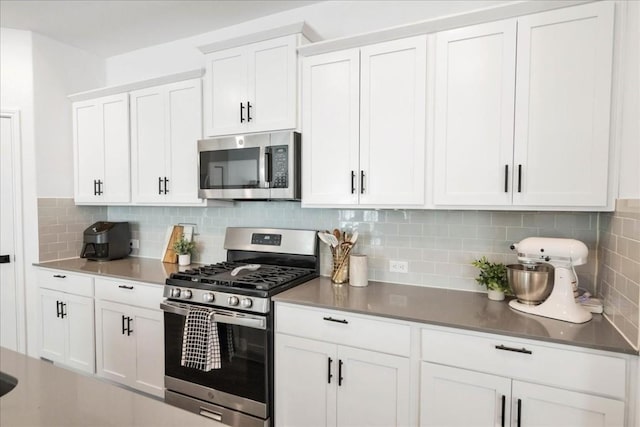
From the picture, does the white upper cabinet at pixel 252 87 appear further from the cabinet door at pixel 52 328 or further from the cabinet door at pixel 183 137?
the cabinet door at pixel 52 328

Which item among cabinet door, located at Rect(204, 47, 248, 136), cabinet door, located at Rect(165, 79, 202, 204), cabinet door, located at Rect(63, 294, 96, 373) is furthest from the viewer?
cabinet door, located at Rect(63, 294, 96, 373)

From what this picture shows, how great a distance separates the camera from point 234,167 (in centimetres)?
249

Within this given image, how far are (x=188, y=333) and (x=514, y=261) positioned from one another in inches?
75.9

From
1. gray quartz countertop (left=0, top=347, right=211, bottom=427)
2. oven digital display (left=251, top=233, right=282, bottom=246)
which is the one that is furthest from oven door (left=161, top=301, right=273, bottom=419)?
gray quartz countertop (left=0, top=347, right=211, bottom=427)

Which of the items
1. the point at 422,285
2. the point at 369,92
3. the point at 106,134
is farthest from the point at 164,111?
the point at 422,285

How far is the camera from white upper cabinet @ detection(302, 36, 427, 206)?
201 cm

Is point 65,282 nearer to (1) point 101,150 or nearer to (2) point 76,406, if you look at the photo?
(1) point 101,150

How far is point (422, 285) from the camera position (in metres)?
2.32

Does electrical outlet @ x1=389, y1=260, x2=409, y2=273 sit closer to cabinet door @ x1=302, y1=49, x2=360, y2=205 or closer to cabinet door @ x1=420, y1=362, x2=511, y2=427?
cabinet door @ x1=302, y1=49, x2=360, y2=205

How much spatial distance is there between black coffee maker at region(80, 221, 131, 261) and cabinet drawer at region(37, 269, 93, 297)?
32 centimetres

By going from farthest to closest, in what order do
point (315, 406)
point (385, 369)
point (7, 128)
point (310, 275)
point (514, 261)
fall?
point (7, 128) < point (310, 275) < point (514, 261) < point (315, 406) < point (385, 369)

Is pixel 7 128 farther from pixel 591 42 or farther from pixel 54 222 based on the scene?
pixel 591 42

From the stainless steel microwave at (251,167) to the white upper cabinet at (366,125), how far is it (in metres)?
0.10

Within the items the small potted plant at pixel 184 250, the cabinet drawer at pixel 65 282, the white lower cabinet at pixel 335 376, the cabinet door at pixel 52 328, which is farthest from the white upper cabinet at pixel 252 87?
the cabinet door at pixel 52 328
